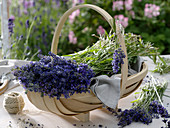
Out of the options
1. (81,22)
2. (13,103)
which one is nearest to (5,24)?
(81,22)

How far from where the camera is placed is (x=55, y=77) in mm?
921

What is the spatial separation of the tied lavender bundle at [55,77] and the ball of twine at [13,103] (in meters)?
0.29

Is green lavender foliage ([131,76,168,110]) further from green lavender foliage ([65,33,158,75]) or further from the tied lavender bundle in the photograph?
the tied lavender bundle

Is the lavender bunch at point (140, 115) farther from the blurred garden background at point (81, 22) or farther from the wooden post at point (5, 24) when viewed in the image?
the blurred garden background at point (81, 22)

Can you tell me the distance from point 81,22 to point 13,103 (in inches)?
86.9

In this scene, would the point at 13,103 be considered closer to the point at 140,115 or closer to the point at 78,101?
the point at 78,101

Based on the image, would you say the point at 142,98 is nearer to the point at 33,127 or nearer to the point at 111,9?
the point at 33,127

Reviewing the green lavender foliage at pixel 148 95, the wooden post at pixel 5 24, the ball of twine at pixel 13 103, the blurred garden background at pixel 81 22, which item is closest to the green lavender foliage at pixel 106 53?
the green lavender foliage at pixel 148 95

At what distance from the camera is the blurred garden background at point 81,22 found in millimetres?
3049

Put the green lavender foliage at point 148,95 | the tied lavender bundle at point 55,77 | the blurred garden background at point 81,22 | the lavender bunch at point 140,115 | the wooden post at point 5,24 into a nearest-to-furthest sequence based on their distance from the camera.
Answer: the tied lavender bundle at point 55,77 → the lavender bunch at point 140,115 → the green lavender foliage at point 148,95 → the wooden post at point 5,24 → the blurred garden background at point 81,22

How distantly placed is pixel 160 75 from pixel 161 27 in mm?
1869

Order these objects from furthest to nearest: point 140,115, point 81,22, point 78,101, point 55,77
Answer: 1. point 81,22
2. point 140,115
3. point 78,101
4. point 55,77

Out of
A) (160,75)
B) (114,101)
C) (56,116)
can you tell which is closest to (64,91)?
(114,101)

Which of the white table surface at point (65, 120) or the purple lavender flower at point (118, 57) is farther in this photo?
the white table surface at point (65, 120)
